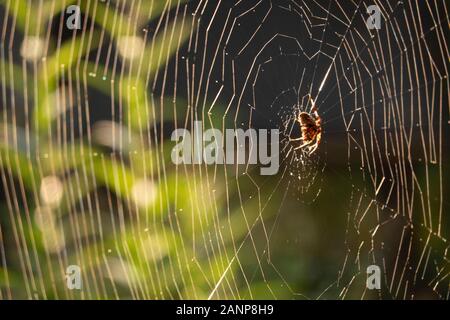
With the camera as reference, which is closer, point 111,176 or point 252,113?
point 111,176

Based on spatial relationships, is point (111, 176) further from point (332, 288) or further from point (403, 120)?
point (403, 120)

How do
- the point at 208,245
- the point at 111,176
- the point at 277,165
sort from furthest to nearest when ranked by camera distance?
the point at 277,165 < the point at 208,245 < the point at 111,176

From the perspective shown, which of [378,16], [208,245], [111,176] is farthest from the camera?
[378,16]

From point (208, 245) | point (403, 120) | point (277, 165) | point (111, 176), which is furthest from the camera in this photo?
point (403, 120)

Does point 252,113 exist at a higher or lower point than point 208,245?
higher

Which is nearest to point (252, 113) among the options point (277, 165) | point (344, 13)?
point (277, 165)

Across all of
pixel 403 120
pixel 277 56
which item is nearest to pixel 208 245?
pixel 277 56

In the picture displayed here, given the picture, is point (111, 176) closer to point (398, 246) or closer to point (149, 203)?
point (149, 203)

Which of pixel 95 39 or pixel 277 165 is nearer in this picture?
pixel 277 165
